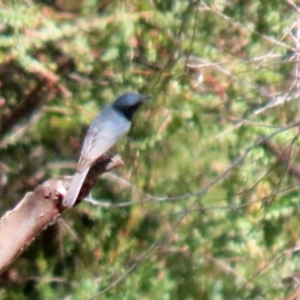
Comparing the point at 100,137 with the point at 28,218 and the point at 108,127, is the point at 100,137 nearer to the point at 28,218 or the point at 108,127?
the point at 108,127

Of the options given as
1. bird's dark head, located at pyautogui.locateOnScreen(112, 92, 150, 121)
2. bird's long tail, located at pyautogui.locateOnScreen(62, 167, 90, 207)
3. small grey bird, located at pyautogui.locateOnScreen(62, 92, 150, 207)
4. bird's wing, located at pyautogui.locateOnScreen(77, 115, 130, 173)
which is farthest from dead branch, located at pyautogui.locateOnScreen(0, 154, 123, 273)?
bird's dark head, located at pyautogui.locateOnScreen(112, 92, 150, 121)

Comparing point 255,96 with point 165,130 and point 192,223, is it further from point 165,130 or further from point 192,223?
point 192,223

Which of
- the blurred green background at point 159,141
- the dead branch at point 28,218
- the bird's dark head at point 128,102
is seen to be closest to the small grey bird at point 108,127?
the bird's dark head at point 128,102

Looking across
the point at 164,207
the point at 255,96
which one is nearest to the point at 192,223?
the point at 164,207

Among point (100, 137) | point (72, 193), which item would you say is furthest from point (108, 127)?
point (72, 193)

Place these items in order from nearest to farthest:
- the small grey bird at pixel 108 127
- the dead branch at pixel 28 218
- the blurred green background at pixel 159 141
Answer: the dead branch at pixel 28 218 → the small grey bird at pixel 108 127 → the blurred green background at pixel 159 141

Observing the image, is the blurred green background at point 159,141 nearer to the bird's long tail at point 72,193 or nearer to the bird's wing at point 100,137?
the bird's wing at point 100,137

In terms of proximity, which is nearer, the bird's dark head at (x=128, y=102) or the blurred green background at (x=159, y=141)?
the bird's dark head at (x=128, y=102)
